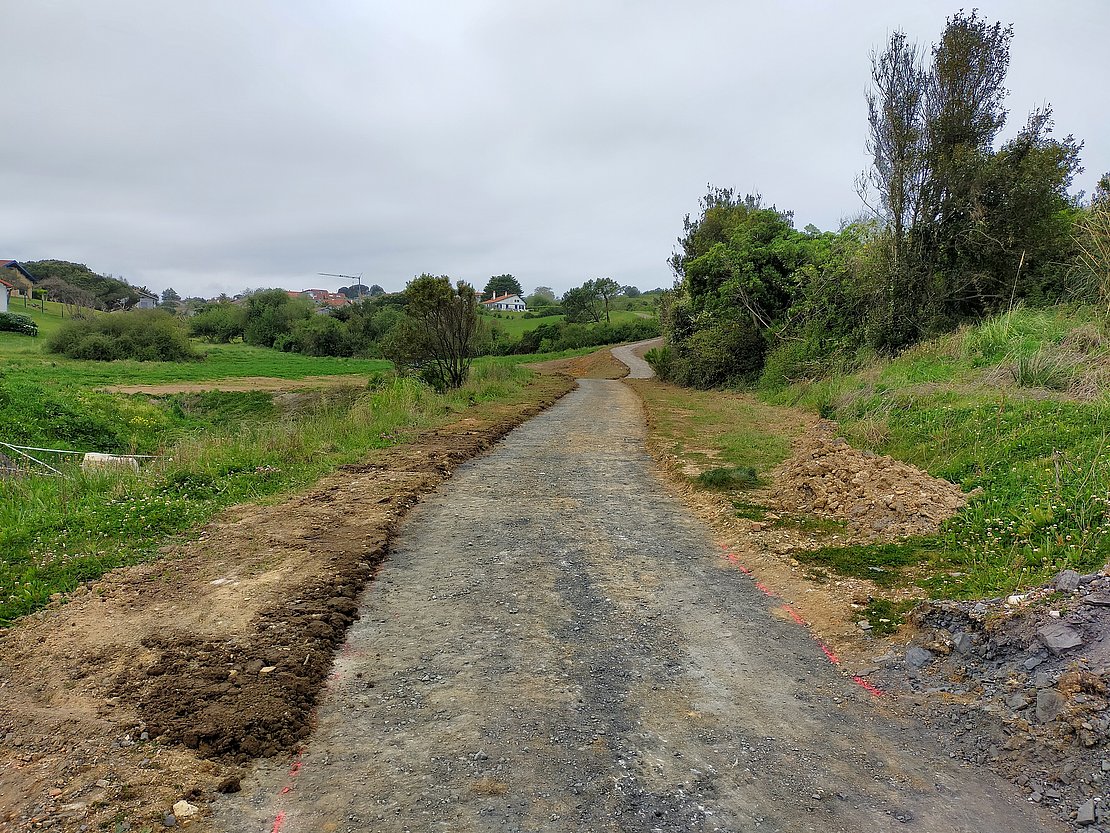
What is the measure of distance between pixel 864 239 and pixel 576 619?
1686 cm

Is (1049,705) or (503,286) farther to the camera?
(503,286)

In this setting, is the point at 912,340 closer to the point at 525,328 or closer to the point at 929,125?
the point at 929,125

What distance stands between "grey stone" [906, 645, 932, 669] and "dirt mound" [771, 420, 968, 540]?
1922 mm

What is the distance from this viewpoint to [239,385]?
34.3 m

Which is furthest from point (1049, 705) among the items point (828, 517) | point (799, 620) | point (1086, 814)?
point (828, 517)

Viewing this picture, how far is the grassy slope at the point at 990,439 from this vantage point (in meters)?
4.34

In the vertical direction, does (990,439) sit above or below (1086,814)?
above

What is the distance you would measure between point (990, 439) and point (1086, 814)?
16.2 ft

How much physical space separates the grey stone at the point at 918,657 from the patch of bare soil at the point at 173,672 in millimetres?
3274

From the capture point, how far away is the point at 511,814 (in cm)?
248

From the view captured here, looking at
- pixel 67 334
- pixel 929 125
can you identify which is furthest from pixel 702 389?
pixel 67 334

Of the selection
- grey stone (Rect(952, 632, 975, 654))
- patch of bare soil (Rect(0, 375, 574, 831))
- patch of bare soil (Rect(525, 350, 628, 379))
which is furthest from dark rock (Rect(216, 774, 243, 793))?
patch of bare soil (Rect(525, 350, 628, 379))

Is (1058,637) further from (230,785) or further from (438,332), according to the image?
(438,332)

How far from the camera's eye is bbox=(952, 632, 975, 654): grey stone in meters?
3.59
